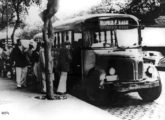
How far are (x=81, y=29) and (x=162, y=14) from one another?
2.27 metres

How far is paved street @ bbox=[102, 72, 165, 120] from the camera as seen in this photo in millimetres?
8023

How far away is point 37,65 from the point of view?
1087 cm

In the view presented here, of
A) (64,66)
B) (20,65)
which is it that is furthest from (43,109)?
(20,65)

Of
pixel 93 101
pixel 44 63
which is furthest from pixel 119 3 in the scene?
pixel 44 63

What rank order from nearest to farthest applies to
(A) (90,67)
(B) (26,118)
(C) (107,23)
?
(B) (26,118) → (C) (107,23) → (A) (90,67)

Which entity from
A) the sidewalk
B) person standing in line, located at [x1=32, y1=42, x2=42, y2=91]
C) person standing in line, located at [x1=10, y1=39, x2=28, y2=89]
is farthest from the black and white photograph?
person standing in line, located at [x1=10, y1=39, x2=28, y2=89]

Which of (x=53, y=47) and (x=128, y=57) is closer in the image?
(x=128, y=57)

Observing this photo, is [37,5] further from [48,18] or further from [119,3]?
[119,3]

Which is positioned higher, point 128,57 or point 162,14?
point 162,14

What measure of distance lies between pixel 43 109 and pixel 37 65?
8.58 feet

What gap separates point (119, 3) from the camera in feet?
25.9

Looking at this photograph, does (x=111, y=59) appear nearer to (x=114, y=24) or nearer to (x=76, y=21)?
(x=114, y=24)

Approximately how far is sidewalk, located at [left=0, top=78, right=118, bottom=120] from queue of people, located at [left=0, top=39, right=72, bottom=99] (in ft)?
1.91

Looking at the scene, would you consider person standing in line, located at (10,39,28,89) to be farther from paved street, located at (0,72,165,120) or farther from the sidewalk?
the sidewalk
